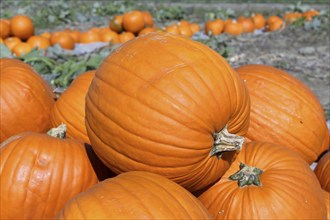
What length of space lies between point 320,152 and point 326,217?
0.83 metres

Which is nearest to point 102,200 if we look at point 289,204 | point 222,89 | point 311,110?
point 222,89

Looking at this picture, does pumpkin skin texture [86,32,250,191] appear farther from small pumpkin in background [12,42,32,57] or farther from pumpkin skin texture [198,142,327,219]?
small pumpkin in background [12,42,32,57]

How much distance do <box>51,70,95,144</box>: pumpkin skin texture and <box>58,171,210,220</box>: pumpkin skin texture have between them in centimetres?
104

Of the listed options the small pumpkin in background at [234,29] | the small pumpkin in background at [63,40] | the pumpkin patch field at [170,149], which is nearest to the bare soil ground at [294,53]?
the small pumpkin in background at [234,29]

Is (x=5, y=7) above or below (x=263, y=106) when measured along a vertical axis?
below

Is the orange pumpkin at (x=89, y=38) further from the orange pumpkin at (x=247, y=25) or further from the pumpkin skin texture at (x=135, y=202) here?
the pumpkin skin texture at (x=135, y=202)

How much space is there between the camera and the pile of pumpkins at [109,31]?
9.24 m

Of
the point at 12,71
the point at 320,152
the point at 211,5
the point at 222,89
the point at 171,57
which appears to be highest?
the point at 171,57

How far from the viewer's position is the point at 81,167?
2.35 meters

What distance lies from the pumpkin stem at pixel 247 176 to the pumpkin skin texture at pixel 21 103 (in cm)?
156

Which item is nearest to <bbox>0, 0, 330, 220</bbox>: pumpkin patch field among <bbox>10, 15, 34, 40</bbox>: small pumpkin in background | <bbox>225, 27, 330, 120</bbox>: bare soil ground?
<bbox>225, 27, 330, 120</bbox>: bare soil ground

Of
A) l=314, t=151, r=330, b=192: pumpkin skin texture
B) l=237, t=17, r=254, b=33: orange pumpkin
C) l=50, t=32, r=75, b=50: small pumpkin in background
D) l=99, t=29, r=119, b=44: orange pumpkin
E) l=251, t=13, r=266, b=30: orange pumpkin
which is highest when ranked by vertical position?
l=314, t=151, r=330, b=192: pumpkin skin texture

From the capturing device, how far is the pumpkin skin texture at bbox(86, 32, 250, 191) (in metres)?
1.98

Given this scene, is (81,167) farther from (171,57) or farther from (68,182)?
(171,57)
